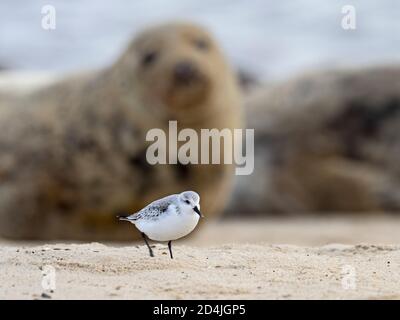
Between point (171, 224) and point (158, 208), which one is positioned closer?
point (171, 224)

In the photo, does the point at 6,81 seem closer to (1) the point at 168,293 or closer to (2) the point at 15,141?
(2) the point at 15,141

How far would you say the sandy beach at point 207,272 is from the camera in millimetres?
3732

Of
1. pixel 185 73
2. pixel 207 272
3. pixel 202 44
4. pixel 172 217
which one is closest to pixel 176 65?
pixel 185 73

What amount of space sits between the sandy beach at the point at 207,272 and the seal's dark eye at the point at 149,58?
3.34 m

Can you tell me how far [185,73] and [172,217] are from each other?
12.6 ft

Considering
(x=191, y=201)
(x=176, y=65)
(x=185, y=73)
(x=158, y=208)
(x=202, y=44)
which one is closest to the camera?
(x=191, y=201)

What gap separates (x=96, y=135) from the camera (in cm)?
809

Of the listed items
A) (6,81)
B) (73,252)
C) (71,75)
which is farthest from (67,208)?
(73,252)

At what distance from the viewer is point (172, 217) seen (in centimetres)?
388

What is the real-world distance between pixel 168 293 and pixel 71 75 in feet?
18.2

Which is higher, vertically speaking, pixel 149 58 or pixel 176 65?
pixel 149 58

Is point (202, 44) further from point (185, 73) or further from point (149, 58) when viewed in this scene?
point (185, 73)

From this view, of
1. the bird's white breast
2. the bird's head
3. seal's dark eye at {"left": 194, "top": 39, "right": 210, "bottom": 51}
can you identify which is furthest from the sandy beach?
seal's dark eye at {"left": 194, "top": 39, "right": 210, "bottom": 51}

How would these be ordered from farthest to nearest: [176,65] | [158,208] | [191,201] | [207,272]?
[176,65]
[207,272]
[158,208]
[191,201]
